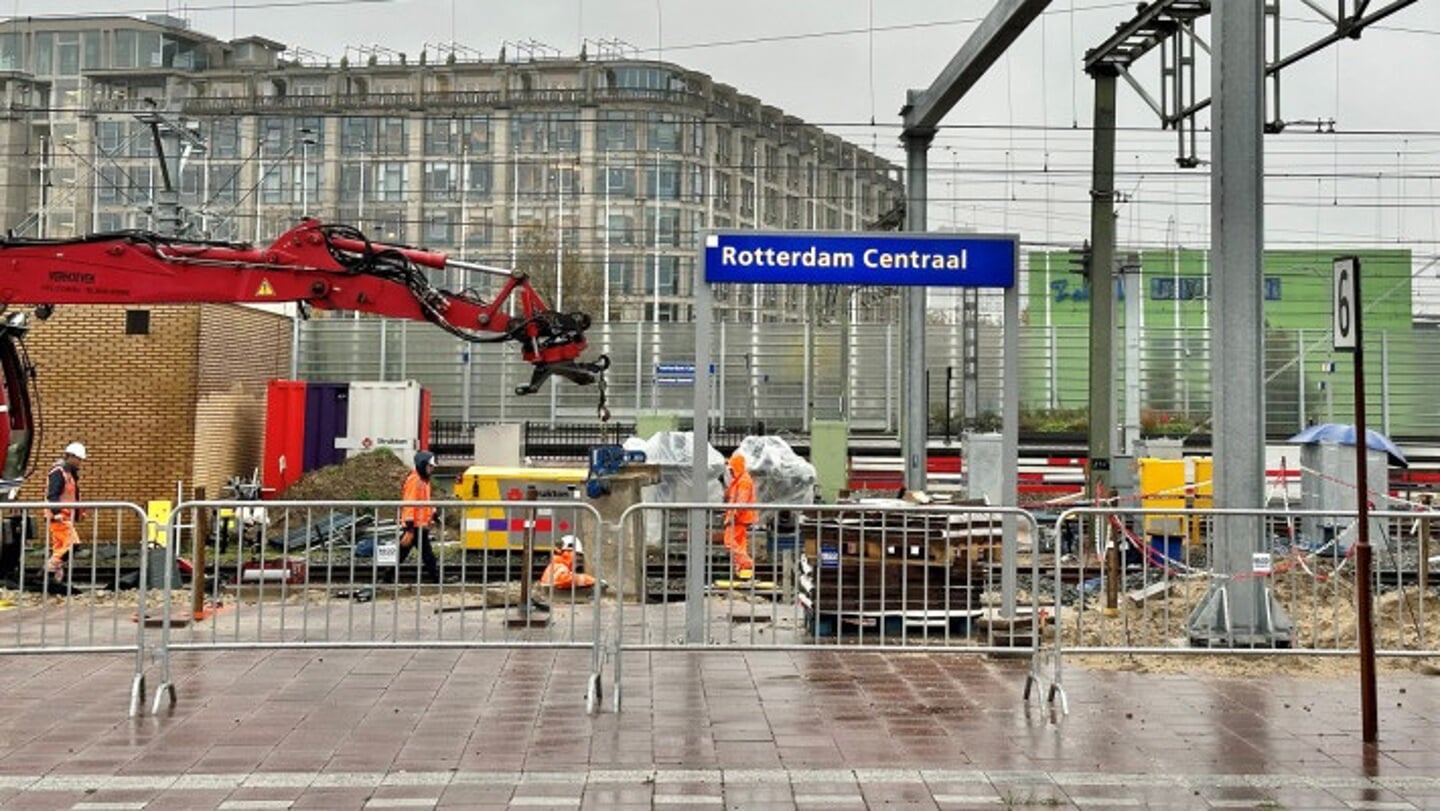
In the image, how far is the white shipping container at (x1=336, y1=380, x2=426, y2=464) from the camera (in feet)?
86.3

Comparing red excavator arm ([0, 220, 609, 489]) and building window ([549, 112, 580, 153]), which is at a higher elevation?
building window ([549, 112, 580, 153])

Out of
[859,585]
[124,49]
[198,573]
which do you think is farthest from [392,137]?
[859,585]

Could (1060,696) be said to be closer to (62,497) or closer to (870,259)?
(870,259)

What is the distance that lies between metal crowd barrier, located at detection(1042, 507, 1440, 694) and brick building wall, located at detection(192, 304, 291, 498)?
530 inches

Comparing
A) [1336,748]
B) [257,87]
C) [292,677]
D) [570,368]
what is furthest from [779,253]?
[257,87]

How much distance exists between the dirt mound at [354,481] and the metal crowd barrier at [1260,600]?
39.3 ft

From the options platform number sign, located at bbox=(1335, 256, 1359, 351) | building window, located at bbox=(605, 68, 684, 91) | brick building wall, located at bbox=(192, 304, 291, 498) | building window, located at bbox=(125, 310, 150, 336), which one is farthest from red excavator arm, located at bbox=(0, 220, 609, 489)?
building window, located at bbox=(605, 68, 684, 91)

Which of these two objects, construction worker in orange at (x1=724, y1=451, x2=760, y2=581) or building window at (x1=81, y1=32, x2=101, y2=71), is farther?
building window at (x1=81, y1=32, x2=101, y2=71)

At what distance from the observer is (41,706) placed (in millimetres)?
9367

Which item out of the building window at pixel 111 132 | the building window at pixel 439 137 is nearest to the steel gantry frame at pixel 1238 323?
the building window at pixel 439 137

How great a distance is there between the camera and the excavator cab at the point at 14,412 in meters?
16.4

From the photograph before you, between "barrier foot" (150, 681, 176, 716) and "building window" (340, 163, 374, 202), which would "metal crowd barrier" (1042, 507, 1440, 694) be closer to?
"barrier foot" (150, 681, 176, 716)

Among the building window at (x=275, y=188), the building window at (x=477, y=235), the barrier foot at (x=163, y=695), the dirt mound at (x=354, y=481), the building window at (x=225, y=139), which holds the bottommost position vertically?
the barrier foot at (x=163, y=695)

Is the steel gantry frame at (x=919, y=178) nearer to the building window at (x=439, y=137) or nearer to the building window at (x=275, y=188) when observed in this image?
the building window at (x=439, y=137)
